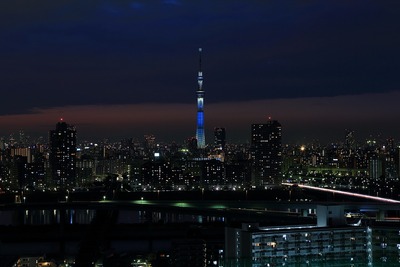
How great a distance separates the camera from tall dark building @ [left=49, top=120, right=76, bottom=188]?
33219mm

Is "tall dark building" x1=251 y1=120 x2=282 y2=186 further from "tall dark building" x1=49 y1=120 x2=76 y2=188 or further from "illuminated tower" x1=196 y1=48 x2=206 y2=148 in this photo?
"tall dark building" x1=49 y1=120 x2=76 y2=188

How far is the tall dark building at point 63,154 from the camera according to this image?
3322 centimetres

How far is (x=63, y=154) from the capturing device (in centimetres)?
3406

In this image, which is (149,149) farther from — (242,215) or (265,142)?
(242,215)

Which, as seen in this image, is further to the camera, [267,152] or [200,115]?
[200,115]

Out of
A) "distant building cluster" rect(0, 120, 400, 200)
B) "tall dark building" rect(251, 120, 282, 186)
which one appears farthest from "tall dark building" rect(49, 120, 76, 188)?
"tall dark building" rect(251, 120, 282, 186)

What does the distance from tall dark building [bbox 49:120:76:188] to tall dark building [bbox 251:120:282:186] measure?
800cm

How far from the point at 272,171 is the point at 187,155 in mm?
7308

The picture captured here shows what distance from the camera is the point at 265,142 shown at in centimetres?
3622

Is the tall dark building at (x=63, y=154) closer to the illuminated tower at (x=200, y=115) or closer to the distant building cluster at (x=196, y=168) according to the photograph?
the distant building cluster at (x=196, y=168)

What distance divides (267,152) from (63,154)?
931 cm

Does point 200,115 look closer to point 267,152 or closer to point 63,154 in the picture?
point 267,152

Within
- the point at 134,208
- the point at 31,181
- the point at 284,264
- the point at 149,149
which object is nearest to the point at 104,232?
the point at 134,208

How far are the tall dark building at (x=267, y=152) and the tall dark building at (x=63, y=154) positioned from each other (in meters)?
8.00
